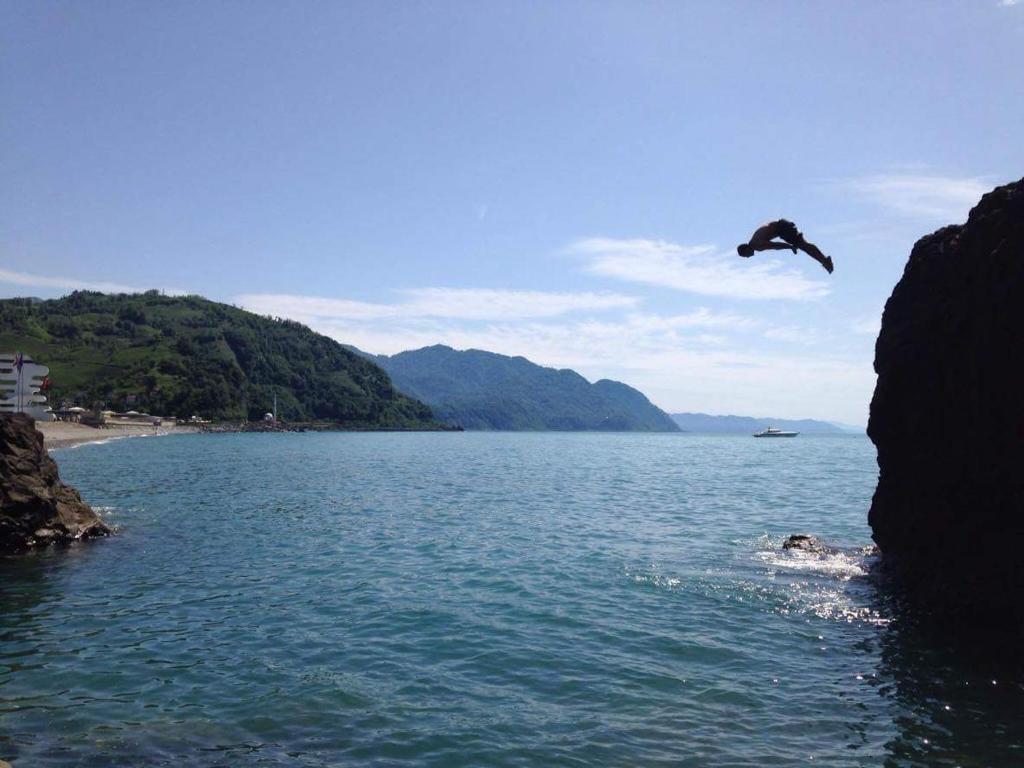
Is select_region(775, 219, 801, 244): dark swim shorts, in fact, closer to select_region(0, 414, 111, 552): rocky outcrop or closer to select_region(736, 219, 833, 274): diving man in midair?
select_region(736, 219, 833, 274): diving man in midair

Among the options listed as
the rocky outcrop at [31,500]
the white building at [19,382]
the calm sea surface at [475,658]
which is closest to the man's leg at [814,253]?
the calm sea surface at [475,658]

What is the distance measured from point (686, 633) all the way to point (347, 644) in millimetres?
9568

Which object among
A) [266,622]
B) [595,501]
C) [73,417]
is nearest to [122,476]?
[595,501]

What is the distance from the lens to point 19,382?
365 feet

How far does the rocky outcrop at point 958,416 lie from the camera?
1958 centimetres

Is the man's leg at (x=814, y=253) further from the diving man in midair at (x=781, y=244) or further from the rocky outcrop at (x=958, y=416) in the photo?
the rocky outcrop at (x=958, y=416)

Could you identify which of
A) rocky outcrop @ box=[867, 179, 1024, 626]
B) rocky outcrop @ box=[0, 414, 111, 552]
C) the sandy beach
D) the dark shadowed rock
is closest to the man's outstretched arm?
rocky outcrop @ box=[867, 179, 1024, 626]

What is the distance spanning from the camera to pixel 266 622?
20625 mm

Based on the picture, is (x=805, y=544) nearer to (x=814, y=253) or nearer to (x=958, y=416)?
(x=958, y=416)

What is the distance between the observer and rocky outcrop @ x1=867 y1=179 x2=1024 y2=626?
1958 cm

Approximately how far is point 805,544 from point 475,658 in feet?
72.2

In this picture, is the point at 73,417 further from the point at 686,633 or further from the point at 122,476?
the point at 686,633

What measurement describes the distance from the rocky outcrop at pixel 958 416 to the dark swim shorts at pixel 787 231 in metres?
9.50

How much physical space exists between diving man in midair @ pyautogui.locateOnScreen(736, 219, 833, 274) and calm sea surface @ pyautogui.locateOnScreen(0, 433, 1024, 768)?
9545 millimetres
